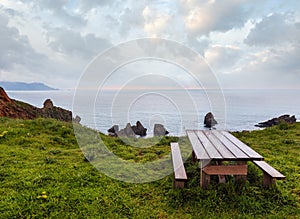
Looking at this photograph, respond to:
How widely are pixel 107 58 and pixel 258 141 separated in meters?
6.18

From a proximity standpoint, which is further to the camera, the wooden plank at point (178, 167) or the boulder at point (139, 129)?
the boulder at point (139, 129)

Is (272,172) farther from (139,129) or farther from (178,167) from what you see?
(139,129)

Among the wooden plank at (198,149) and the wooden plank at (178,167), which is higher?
the wooden plank at (198,149)

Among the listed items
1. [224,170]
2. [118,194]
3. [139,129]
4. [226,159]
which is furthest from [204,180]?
[139,129]

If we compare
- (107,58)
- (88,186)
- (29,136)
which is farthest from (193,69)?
(29,136)

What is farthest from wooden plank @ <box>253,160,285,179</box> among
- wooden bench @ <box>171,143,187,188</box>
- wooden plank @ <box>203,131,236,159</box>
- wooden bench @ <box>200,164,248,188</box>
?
wooden bench @ <box>171,143,187,188</box>

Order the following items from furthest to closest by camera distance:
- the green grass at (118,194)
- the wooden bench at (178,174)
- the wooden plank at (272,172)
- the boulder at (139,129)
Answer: the boulder at (139,129) → the wooden bench at (178,174) → the wooden plank at (272,172) → the green grass at (118,194)

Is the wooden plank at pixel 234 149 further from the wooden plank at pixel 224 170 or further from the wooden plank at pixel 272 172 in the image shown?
the wooden plank at pixel 272 172

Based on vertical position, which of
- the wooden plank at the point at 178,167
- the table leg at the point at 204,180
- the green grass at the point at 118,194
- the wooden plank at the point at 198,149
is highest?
the wooden plank at the point at 198,149

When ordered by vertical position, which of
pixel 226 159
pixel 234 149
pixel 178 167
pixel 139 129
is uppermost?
pixel 139 129

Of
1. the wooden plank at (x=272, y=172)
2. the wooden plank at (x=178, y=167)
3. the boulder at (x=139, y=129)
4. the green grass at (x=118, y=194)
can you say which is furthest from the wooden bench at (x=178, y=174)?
the boulder at (x=139, y=129)

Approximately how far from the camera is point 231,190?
3836 millimetres

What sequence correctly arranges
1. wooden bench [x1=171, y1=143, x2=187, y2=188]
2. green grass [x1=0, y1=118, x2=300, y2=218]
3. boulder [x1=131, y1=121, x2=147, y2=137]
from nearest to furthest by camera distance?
green grass [x1=0, y1=118, x2=300, y2=218] < wooden bench [x1=171, y1=143, x2=187, y2=188] < boulder [x1=131, y1=121, x2=147, y2=137]

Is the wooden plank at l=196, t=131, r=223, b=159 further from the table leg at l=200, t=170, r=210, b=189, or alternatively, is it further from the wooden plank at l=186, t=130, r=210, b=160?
the table leg at l=200, t=170, r=210, b=189
